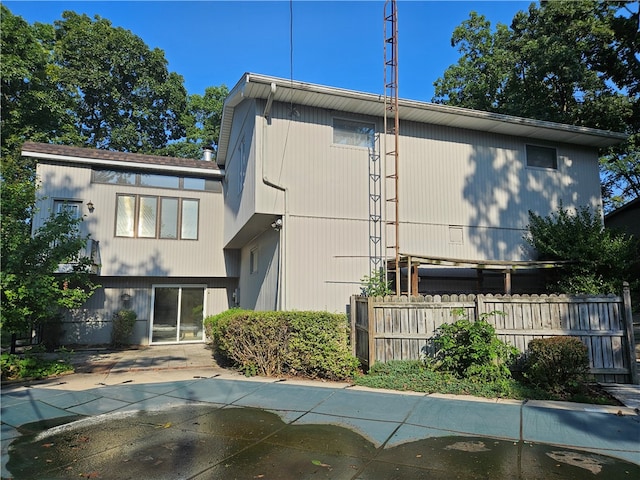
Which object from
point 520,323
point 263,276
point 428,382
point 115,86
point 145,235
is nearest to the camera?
point 428,382

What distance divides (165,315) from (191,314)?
907 millimetres

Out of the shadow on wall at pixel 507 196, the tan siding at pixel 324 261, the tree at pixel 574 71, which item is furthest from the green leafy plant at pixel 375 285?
the tree at pixel 574 71

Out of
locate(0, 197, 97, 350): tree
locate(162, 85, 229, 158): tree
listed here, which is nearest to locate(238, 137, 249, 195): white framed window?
locate(0, 197, 97, 350): tree

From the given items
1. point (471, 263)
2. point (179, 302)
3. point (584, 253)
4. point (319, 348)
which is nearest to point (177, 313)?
point (179, 302)

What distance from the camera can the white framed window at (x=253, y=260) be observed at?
1226cm

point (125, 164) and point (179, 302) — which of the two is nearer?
point (125, 164)

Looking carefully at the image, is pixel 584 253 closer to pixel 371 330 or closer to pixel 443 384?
pixel 443 384

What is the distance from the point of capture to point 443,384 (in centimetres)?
678

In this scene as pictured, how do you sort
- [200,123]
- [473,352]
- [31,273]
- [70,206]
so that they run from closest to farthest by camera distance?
[473,352], [31,273], [70,206], [200,123]

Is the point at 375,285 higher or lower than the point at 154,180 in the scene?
lower

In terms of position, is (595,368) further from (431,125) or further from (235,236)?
(235,236)

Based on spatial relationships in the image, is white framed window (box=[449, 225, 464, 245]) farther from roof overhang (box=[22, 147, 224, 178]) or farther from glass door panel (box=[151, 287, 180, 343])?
glass door panel (box=[151, 287, 180, 343])

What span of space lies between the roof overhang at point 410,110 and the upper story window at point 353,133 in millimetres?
296

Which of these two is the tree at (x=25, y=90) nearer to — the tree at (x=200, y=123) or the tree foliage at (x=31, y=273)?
the tree at (x=200, y=123)
